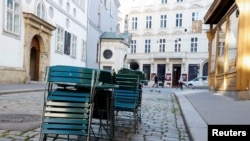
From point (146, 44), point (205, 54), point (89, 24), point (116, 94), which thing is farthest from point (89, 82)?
point (146, 44)

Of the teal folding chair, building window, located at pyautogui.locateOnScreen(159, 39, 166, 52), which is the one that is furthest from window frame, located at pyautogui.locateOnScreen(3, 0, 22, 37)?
building window, located at pyautogui.locateOnScreen(159, 39, 166, 52)

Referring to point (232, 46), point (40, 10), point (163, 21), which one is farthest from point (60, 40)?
point (163, 21)

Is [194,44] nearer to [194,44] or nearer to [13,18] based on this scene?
[194,44]

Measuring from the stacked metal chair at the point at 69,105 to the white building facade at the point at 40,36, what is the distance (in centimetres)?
1411

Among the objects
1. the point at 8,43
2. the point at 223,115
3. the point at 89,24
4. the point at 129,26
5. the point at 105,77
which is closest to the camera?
the point at 105,77

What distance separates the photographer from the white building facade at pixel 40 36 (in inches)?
701

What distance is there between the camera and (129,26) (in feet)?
184

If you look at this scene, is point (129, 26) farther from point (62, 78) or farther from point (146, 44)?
point (62, 78)

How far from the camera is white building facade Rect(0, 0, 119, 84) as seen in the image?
17.8m

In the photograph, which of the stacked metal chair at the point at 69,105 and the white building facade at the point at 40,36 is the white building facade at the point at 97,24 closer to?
the white building facade at the point at 40,36

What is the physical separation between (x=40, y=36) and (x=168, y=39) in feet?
104

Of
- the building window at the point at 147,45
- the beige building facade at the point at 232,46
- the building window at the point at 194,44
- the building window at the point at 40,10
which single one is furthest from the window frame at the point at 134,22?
the beige building facade at the point at 232,46

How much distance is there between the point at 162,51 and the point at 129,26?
27.9 ft

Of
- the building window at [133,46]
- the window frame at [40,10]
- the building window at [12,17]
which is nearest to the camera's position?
the building window at [12,17]
